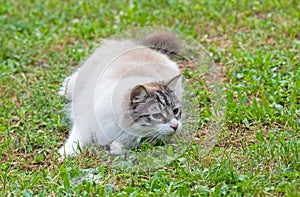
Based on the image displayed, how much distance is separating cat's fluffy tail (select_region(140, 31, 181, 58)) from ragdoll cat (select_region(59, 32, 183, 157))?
13 mm

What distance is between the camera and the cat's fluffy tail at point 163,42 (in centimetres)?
532

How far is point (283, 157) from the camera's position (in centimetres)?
398

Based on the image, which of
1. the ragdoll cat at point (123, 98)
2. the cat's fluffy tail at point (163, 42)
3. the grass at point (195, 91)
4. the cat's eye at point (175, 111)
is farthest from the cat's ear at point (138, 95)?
the cat's fluffy tail at point (163, 42)

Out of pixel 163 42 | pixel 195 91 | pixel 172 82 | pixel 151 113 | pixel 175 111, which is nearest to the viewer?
pixel 151 113

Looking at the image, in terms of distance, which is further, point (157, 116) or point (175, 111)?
point (175, 111)

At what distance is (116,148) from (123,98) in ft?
1.25

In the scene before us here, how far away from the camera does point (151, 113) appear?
4145mm

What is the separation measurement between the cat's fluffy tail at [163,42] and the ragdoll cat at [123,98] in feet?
0.04

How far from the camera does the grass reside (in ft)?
12.8

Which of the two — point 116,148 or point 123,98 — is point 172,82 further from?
point 116,148

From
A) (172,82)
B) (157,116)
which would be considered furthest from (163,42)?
(157,116)

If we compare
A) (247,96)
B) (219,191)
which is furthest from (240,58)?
(219,191)

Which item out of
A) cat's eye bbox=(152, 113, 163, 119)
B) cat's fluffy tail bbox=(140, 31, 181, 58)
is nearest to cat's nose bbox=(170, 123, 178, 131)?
cat's eye bbox=(152, 113, 163, 119)

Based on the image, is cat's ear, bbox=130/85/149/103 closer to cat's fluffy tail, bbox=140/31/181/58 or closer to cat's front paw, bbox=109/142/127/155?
cat's front paw, bbox=109/142/127/155
